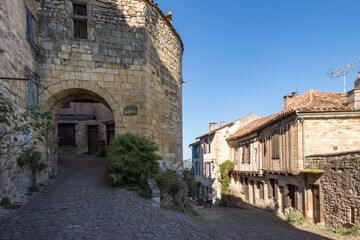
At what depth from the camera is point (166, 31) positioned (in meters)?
10.3

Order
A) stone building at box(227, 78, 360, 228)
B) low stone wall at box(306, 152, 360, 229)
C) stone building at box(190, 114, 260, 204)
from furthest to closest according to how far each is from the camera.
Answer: stone building at box(190, 114, 260, 204)
stone building at box(227, 78, 360, 228)
low stone wall at box(306, 152, 360, 229)

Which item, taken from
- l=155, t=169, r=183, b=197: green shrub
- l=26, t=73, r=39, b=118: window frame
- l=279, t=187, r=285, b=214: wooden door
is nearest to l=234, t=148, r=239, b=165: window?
l=279, t=187, r=285, b=214: wooden door

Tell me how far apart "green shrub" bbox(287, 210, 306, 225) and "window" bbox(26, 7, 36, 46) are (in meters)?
11.2

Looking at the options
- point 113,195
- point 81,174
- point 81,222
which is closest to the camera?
point 81,222

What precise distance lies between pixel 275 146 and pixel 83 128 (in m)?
11.5

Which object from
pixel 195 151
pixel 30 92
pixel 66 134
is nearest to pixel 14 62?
pixel 30 92

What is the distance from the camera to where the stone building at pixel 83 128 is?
16.6 metres

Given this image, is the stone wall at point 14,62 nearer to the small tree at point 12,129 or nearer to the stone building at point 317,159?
the small tree at point 12,129

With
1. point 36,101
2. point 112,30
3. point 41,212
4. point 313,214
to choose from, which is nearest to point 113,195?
point 41,212

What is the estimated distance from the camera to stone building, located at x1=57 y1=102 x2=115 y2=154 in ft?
54.5

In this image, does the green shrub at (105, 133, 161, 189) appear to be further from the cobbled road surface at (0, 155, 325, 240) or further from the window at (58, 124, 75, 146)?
the window at (58, 124, 75, 146)

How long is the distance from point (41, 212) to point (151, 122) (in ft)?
14.4

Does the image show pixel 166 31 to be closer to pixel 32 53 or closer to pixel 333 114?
pixel 32 53

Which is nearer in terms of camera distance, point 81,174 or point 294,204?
point 81,174
